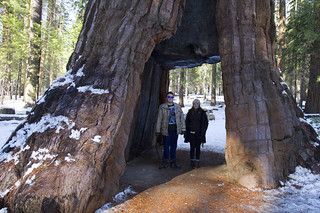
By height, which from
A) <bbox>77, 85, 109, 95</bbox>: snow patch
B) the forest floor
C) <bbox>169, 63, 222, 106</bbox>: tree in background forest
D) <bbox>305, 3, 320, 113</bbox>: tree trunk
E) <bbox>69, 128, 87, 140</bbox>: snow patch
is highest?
<bbox>169, 63, 222, 106</bbox>: tree in background forest

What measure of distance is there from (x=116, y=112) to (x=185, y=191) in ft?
6.43

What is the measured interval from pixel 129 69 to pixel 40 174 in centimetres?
236

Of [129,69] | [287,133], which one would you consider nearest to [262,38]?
[287,133]

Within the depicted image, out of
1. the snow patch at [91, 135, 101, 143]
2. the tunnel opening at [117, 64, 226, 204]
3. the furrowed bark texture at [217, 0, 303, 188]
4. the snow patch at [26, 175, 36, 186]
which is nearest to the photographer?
the snow patch at [26, 175, 36, 186]

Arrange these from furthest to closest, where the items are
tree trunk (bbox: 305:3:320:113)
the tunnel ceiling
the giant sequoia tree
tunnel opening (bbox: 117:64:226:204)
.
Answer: tree trunk (bbox: 305:3:320:113), the tunnel ceiling, tunnel opening (bbox: 117:64:226:204), the giant sequoia tree

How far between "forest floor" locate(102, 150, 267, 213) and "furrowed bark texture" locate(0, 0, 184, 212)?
67 centimetres

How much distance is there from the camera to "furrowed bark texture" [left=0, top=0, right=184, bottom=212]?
9.91 feet

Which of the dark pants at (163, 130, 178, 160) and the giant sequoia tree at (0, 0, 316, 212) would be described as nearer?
the giant sequoia tree at (0, 0, 316, 212)

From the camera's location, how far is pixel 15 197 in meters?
2.91

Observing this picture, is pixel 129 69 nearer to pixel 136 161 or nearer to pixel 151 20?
pixel 151 20

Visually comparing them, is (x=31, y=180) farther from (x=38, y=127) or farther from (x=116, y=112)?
(x=116, y=112)

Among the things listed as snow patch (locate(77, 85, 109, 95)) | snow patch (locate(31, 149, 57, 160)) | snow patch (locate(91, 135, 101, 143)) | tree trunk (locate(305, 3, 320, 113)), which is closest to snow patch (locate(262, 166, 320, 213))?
snow patch (locate(91, 135, 101, 143))

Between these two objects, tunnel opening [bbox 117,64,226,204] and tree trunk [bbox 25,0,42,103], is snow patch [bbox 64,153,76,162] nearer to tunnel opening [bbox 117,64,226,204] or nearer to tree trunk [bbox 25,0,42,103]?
tunnel opening [bbox 117,64,226,204]

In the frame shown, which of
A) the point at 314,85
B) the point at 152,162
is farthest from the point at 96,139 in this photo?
the point at 314,85
